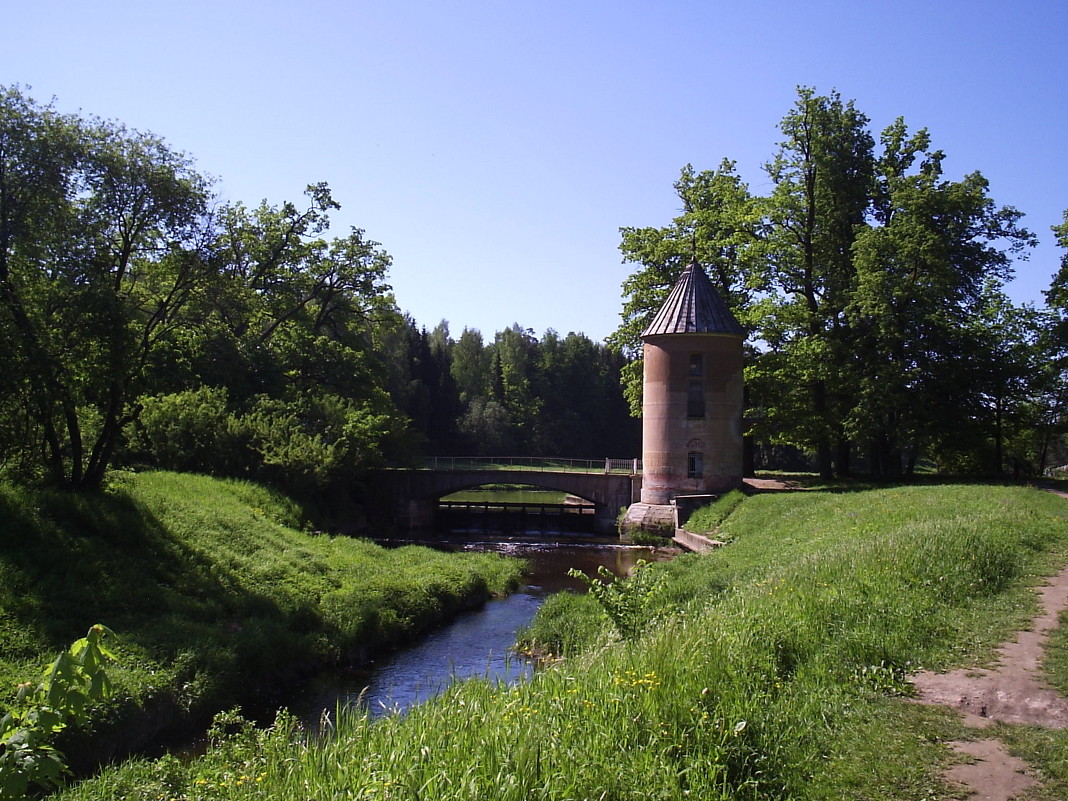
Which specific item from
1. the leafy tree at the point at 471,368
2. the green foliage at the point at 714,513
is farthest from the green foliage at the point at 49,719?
the leafy tree at the point at 471,368

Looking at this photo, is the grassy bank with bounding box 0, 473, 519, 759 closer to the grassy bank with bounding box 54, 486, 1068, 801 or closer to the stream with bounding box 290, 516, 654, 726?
the stream with bounding box 290, 516, 654, 726

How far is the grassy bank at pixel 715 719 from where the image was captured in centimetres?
650

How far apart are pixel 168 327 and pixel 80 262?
3034 mm

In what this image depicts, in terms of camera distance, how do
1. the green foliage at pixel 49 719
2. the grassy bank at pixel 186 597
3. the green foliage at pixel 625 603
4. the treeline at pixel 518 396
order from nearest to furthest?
the green foliage at pixel 49 719
the green foliage at pixel 625 603
the grassy bank at pixel 186 597
the treeline at pixel 518 396

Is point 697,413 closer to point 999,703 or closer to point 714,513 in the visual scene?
point 714,513

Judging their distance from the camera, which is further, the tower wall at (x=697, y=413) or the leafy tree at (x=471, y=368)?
the leafy tree at (x=471, y=368)

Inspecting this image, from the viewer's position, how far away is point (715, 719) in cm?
745

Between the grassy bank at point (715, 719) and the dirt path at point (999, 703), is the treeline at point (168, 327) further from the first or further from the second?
the dirt path at point (999, 703)

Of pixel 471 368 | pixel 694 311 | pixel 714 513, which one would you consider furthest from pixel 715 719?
pixel 471 368

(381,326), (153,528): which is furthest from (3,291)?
(381,326)

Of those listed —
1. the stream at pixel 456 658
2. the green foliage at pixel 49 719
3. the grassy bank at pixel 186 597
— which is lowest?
the stream at pixel 456 658

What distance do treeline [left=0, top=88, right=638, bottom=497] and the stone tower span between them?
480 inches

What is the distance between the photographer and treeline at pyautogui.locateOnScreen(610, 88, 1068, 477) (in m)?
31.8

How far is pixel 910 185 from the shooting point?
33781 millimetres
